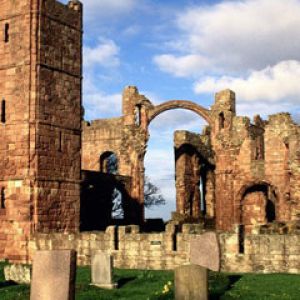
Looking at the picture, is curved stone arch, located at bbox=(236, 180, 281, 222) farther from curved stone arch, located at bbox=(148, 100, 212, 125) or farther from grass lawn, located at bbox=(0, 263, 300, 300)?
grass lawn, located at bbox=(0, 263, 300, 300)

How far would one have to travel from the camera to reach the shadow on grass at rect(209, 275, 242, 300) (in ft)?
40.2

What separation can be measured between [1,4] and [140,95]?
623 inches

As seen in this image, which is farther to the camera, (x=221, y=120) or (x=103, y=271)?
(x=221, y=120)

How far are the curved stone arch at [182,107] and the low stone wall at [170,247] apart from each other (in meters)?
17.2

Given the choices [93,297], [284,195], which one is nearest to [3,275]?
[93,297]

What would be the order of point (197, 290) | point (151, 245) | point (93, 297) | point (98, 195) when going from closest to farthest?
point (197, 290) < point (93, 297) < point (151, 245) < point (98, 195)

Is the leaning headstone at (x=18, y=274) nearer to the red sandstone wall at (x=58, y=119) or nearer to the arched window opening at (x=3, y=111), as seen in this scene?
the red sandstone wall at (x=58, y=119)

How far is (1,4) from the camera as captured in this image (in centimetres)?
2153

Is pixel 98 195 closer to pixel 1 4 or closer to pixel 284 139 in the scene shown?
pixel 284 139

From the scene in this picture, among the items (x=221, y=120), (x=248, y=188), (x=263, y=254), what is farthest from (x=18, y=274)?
(x=221, y=120)

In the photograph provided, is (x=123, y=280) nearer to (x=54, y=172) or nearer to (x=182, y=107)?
(x=54, y=172)

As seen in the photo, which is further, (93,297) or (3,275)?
(3,275)

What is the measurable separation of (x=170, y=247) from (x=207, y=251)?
110 inches

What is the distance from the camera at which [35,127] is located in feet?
66.1
